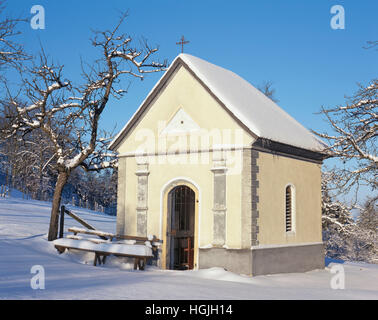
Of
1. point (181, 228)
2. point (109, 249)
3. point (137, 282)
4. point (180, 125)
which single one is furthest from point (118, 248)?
point (180, 125)

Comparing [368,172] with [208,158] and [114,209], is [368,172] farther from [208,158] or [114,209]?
[114,209]

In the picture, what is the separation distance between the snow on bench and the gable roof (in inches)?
153

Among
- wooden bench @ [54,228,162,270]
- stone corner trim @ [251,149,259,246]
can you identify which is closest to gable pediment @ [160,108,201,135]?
stone corner trim @ [251,149,259,246]

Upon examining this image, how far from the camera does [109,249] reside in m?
13.0

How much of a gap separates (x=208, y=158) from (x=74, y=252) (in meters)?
5.59

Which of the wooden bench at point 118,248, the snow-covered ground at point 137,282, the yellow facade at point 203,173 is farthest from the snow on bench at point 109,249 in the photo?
the yellow facade at point 203,173

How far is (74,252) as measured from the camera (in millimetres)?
14492

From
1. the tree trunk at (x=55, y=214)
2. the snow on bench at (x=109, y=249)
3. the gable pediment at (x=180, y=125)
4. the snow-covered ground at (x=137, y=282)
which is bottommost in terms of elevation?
the snow-covered ground at (x=137, y=282)

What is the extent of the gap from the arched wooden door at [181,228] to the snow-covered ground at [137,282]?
3.59ft

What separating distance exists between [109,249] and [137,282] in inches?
146

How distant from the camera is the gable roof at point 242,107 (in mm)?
13203

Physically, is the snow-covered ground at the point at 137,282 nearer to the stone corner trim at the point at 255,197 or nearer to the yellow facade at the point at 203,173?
the stone corner trim at the point at 255,197
